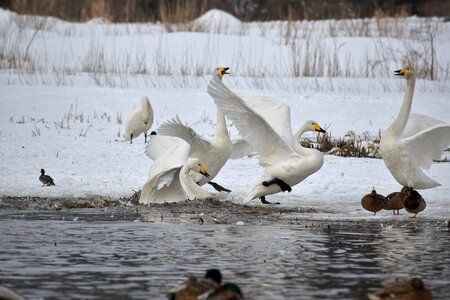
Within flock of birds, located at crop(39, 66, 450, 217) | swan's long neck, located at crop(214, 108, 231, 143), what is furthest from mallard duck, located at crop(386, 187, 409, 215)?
swan's long neck, located at crop(214, 108, 231, 143)

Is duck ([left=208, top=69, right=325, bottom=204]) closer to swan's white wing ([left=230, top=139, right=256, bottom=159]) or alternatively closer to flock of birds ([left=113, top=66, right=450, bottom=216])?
flock of birds ([left=113, top=66, right=450, bottom=216])

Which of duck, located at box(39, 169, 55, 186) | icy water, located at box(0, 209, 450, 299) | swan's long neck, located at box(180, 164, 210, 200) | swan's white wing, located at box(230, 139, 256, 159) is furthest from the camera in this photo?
swan's white wing, located at box(230, 139, 256, 159)

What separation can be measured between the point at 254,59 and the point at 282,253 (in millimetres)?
15992

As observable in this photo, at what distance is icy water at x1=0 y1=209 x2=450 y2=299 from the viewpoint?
19.6 ft

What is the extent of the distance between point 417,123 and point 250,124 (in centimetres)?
251

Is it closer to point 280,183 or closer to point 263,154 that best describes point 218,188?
point 263,154

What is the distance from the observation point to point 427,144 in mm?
10406

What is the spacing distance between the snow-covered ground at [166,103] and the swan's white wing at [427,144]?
0.46 m

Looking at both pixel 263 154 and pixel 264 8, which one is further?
pixel 264 8

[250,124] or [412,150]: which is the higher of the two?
[250,124]

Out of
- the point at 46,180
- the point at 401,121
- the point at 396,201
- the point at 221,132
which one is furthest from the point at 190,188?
the point at 401,121

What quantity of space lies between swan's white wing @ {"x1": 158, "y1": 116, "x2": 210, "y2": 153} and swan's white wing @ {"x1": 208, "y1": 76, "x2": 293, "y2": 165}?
2.40 ft

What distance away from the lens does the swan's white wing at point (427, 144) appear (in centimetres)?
1017

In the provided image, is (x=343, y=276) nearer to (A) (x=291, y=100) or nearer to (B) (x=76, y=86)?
(A) (x=291, y=100)
